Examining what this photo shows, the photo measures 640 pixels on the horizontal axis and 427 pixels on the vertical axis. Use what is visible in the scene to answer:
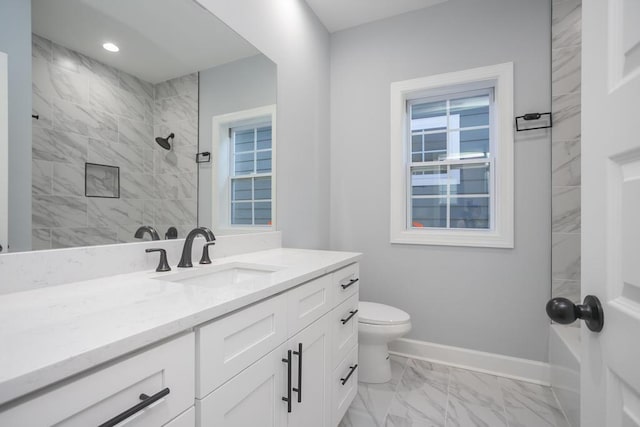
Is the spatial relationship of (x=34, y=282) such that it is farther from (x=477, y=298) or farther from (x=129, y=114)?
(x=477, y=298)

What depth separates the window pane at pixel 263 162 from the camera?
5.94ft

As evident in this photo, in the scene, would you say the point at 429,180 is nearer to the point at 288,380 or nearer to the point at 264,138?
the point at 264,138

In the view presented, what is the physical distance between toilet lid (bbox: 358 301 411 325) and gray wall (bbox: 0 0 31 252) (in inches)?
67.6

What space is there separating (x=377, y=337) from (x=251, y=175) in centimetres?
131

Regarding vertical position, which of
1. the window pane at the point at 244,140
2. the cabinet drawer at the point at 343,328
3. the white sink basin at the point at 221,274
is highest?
the window pane at the point at 244,140

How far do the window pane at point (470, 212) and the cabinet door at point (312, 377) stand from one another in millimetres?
1558

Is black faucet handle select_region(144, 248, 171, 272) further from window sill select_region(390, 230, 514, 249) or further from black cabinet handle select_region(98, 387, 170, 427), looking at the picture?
window sill select_region(390, 230, 514, 249)

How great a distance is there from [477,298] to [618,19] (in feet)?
6.56

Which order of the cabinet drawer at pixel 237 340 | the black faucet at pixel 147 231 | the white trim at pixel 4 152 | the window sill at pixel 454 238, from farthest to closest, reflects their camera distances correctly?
1. the window sill at pixel 454 238
2. the black faucet at pixel 147 231
3. the white trim at pixel 4 152
4. the cabinet drawer at pixel 237 340

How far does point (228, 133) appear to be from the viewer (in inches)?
63.1

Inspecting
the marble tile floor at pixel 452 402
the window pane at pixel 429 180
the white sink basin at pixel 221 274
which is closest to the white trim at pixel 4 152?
the white sink basin at pixel 221 274

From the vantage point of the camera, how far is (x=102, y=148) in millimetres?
1073

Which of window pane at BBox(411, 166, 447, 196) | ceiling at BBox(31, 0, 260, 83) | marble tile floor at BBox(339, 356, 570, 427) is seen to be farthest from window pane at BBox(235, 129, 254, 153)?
marble tile floor at BBox(339, 356, 570, 427)

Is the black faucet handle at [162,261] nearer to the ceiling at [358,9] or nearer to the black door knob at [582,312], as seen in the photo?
the black door knob at [582,312]
